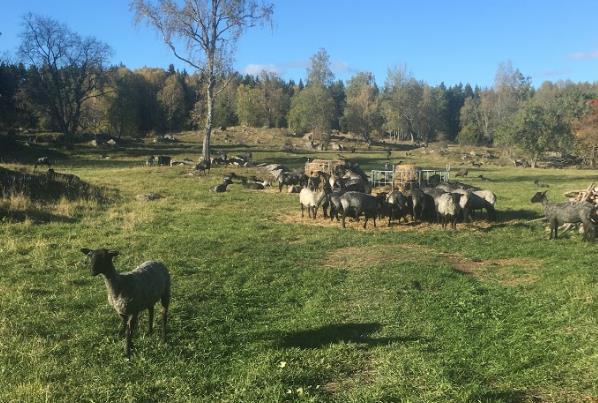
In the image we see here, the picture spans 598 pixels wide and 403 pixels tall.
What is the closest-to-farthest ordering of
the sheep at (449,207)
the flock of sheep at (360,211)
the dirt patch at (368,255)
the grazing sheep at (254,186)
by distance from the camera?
the flock of sheep at (360,211)
the dirt patch at (368,255)
the sheep at (449,207)
the grazing sheep at (254,186)

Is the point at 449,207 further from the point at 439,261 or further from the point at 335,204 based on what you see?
the point at 439,261

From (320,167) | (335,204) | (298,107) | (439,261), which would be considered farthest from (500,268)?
(298,107)

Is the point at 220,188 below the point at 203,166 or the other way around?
below

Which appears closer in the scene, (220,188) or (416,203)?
(416,203)

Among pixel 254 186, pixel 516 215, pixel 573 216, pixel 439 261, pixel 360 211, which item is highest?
pixel 573 216

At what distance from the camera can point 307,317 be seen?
8695 mm

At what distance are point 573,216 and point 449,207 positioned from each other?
3952 millimetres

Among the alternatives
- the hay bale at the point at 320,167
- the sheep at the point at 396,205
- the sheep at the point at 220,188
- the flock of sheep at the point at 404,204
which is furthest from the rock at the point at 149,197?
the sheep at the point at 396,205

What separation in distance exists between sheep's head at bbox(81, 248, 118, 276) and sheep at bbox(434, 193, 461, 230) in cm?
1324

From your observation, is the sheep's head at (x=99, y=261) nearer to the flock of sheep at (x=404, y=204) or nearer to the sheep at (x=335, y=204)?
the flock of sheep at (x=404, y=204)

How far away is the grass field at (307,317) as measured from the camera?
6.16 meters

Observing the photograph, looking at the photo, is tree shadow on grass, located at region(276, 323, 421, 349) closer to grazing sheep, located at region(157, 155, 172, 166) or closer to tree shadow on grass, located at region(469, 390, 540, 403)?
tree shadow on grass, located at region(469, 390, 540, 403)

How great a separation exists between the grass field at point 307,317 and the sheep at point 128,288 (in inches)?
16.9

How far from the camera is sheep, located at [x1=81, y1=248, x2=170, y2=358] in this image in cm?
695
